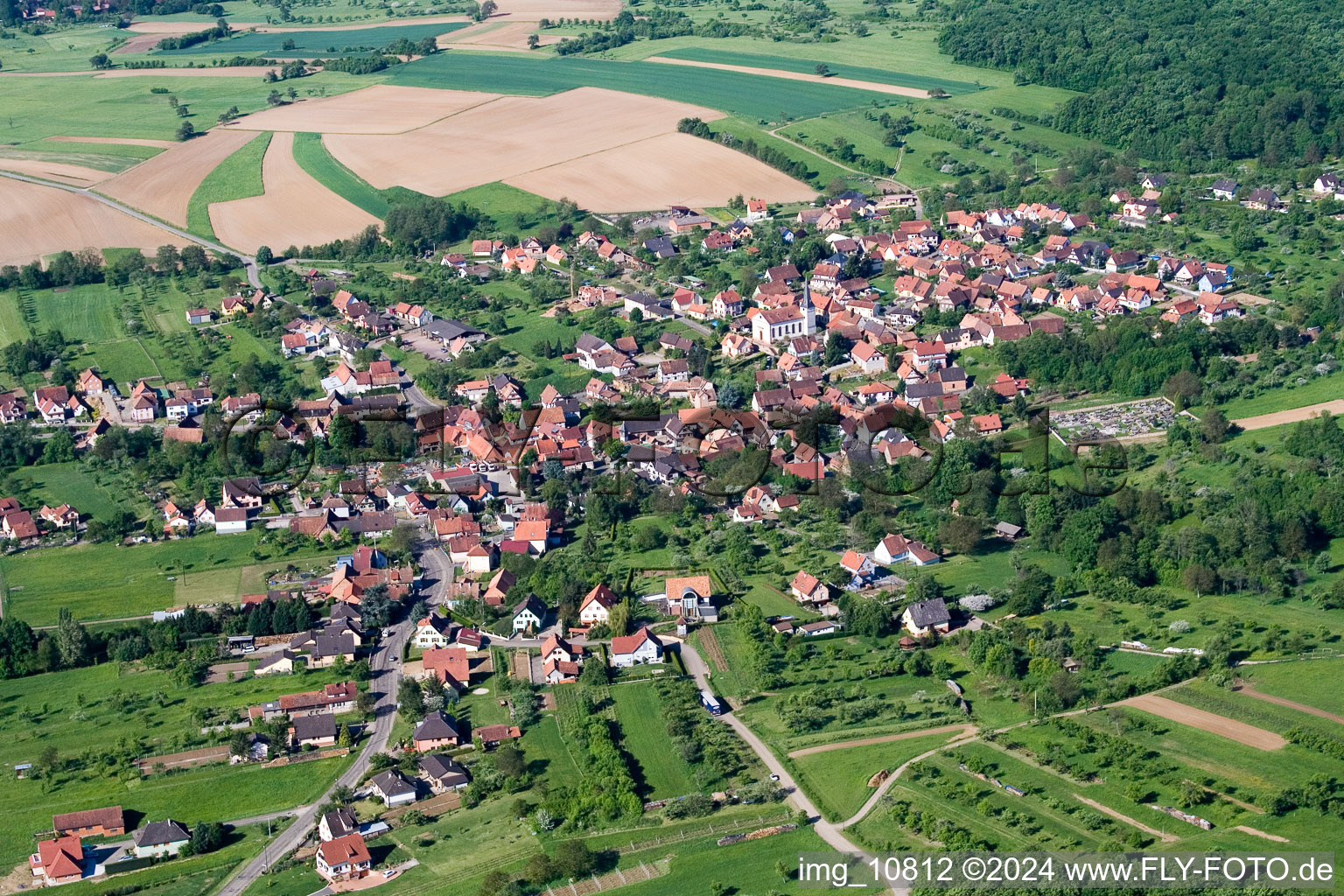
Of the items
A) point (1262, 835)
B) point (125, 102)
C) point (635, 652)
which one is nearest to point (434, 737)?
point (635, 652)

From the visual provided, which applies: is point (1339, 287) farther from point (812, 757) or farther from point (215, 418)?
point (215, 418)

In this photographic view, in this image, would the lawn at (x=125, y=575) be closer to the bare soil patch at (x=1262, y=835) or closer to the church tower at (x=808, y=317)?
the church tower at (x=808, y=317)

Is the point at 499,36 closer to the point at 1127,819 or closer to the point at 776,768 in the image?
the point at 776,768

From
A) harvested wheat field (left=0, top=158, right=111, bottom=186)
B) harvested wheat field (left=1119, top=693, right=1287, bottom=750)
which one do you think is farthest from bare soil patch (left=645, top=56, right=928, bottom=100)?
harvested wheat field (left=1119, top=693, right=1287, bottom=750)

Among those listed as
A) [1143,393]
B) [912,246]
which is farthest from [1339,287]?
[912,246]

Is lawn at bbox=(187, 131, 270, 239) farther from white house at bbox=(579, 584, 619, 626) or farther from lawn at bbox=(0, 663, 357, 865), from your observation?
white house at bbox=(579, 584, 619, 626)

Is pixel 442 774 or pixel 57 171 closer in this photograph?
pixel 442 774
